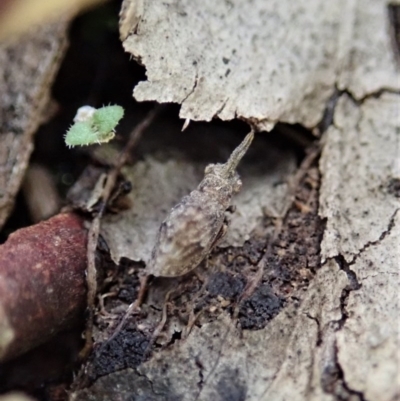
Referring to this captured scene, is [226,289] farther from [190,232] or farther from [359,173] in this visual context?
[359,173]

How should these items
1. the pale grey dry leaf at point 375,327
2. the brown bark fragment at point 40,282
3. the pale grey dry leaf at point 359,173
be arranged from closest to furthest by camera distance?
the pale grey dry leaf at point 375,327
the brown bark fragment at point 40,282
the pale grey dry leaf at point 359,173

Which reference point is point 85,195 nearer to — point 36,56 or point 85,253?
point 85,253

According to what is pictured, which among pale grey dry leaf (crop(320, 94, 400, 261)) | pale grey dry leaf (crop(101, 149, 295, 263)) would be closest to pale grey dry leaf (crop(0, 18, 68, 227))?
pale grey dry leaf (crop(101, 149, 295, 263))

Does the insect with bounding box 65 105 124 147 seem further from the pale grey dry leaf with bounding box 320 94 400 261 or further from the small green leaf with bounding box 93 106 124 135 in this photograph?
the pale grey dry leaf with bounding box 320 94 400 261

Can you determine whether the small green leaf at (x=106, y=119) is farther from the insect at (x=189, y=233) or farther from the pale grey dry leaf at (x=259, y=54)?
the insect at (x=189, y=233)

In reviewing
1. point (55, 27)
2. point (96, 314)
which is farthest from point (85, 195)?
point (55, 27)

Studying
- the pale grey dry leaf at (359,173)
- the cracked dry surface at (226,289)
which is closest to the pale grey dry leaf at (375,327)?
the pale grey dry leaf at (359,173)

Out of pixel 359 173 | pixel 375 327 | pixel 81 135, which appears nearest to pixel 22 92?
pixel 81 135
